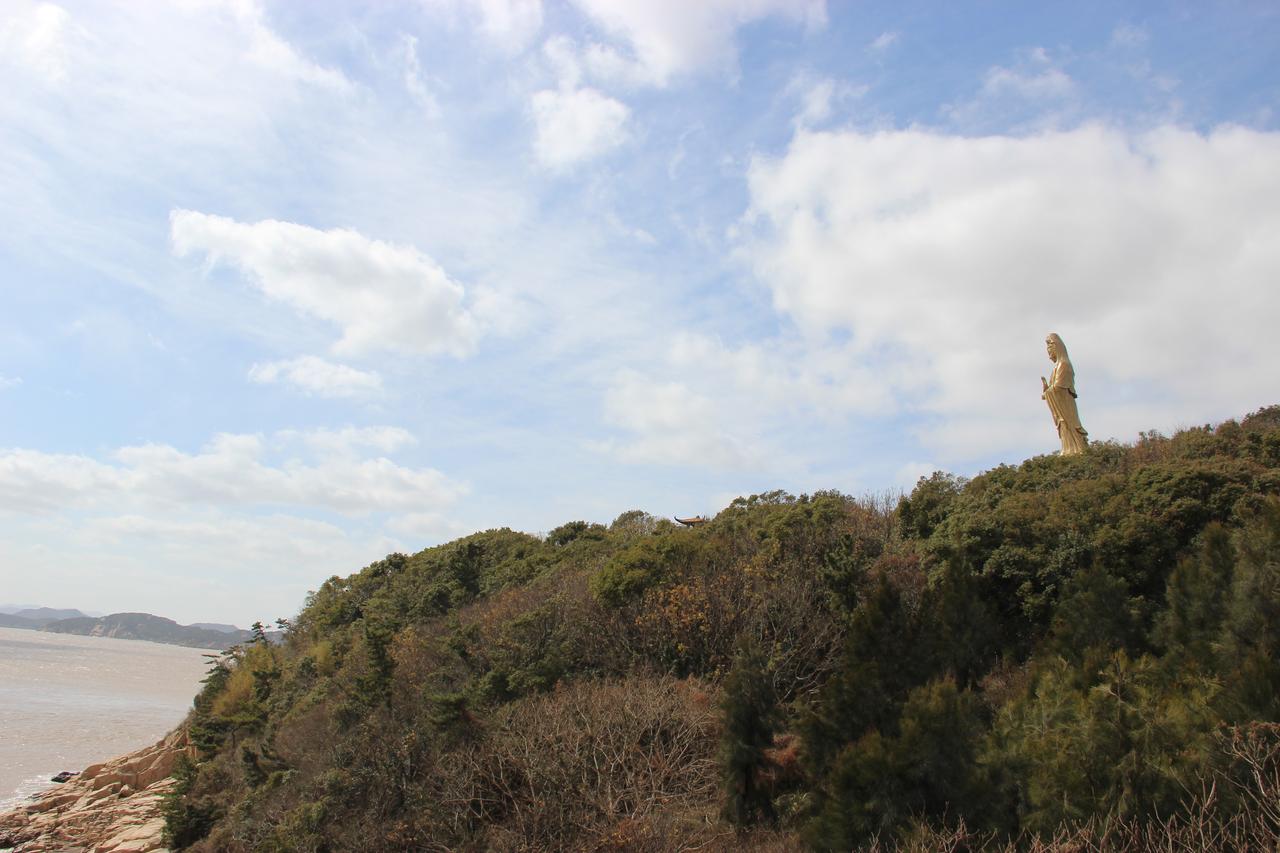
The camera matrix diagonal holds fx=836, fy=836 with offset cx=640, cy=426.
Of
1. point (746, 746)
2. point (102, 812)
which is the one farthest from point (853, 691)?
point (102, 812)

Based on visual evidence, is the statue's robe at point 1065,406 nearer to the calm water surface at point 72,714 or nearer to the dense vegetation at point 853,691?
the dense vegetation at point 853,691

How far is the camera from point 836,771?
9.28 meters

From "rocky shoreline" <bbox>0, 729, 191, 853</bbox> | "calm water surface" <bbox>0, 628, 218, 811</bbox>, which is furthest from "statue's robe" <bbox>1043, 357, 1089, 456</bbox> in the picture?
"calm water surface" <bbox>0, 628, 218, 811</bbox>

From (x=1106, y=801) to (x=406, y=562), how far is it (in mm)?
33797

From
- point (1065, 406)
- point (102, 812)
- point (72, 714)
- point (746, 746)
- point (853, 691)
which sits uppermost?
point (1065, 406)

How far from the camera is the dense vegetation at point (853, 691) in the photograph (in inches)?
321

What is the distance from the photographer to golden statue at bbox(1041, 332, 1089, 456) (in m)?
20.3

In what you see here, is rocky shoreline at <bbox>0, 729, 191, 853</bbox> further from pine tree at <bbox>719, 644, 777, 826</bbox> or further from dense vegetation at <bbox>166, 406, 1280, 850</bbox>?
pine tree at <bbox>719, 644, 777, 826</bbox>

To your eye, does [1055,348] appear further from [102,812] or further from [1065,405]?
[102,812]

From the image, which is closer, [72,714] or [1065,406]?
[1065,406]

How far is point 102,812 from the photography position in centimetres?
2436

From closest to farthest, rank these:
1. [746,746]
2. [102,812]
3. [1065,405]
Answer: [746,746] < [1065,405] < [102,812]

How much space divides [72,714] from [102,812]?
88.0 ft

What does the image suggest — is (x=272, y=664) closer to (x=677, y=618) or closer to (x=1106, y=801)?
(x=677, y=618)
